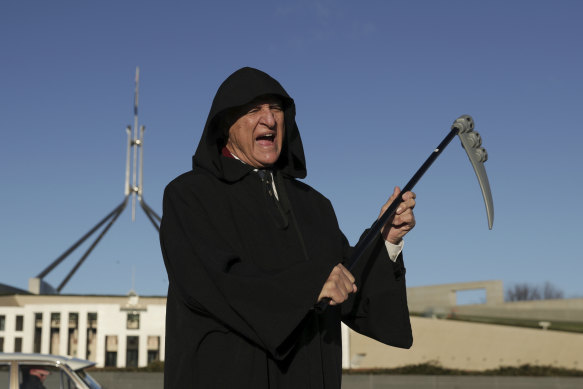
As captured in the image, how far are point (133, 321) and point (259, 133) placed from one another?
47.3 feet

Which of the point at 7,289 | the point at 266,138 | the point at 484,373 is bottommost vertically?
the point at 484,373

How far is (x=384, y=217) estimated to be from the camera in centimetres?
272

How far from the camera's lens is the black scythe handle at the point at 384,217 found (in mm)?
2430

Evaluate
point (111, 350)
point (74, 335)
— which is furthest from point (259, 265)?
point (74, 335)

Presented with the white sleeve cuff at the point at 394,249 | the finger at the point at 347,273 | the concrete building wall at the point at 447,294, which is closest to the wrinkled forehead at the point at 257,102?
the white sleeve cuff at the point at 394,249

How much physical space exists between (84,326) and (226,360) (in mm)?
14986

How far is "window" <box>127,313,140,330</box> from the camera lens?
53.9 ft

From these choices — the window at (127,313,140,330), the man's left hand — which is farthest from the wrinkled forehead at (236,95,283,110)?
the window at (127,313,140,330)

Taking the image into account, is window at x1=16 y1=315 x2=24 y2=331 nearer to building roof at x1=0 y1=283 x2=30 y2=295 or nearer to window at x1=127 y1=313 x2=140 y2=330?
window at x1=127 y1=313 x2=140 y2=330

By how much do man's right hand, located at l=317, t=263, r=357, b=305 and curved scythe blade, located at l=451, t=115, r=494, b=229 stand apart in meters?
1.23

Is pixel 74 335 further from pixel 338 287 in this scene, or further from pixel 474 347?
pixel 338 287

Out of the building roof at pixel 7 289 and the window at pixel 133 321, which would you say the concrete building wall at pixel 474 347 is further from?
the building roof at pixel 7 289

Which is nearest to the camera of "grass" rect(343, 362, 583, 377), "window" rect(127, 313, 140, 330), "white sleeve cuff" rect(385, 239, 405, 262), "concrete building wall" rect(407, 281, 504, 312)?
"white sleeve cuff" rect(385, 239, 405, 262)

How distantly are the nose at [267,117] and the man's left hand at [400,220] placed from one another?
0.60 m
